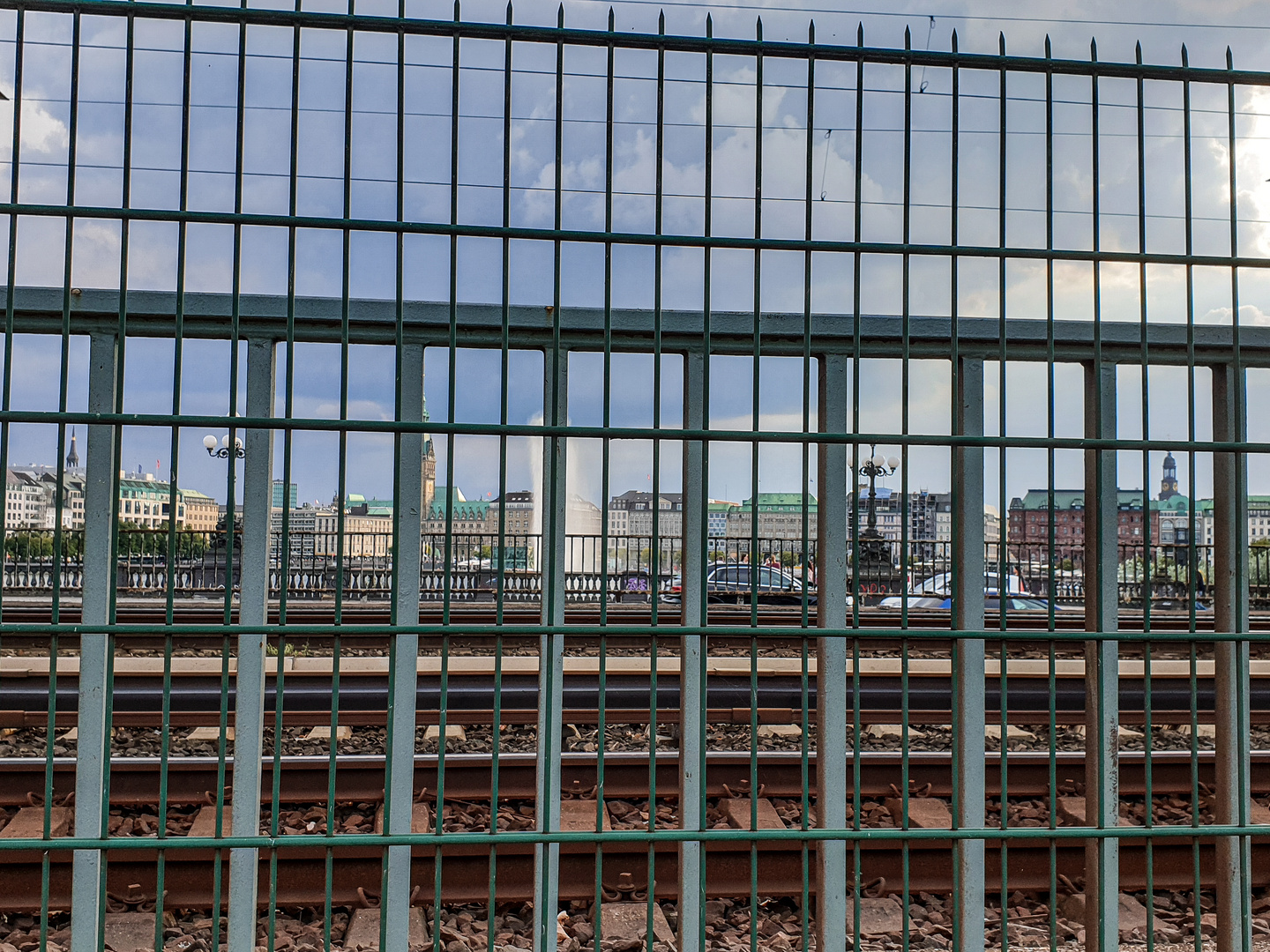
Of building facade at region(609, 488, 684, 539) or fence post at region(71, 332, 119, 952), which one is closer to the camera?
fence post at region(71, 332, 119, 952)

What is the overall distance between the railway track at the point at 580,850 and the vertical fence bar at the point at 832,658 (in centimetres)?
69

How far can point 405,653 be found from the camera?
2.75m

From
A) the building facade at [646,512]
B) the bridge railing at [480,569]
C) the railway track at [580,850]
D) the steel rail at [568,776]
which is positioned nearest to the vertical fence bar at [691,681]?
the building facade at [646,512]

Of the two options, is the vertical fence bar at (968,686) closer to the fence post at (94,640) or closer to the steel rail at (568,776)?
the steel rail at (568,776)

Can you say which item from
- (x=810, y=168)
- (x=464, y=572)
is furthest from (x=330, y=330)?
(x=464, y=572)

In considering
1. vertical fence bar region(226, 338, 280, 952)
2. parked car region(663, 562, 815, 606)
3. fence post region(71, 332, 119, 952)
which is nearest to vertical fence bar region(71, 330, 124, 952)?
fence post region(71, 332, 119, 952)

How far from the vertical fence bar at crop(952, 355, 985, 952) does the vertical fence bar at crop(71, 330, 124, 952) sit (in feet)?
8.80

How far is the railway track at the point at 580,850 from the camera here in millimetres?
3900

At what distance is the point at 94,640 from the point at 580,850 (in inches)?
101

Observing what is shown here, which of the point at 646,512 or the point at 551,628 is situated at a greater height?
the point at 646,512

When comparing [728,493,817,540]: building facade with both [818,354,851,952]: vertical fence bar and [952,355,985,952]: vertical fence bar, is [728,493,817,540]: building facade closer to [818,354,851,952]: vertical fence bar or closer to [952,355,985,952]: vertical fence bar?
[818,354,851,952]: vertical fence bar

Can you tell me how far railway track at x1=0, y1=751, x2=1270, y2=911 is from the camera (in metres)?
3.90

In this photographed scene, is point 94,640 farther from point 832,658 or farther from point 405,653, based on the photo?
point 832,658

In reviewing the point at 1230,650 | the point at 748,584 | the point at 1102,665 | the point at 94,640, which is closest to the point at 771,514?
the point at 1102,665
